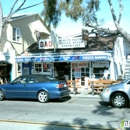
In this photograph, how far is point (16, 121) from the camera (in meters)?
8.06

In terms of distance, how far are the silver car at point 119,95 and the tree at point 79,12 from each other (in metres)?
7.99

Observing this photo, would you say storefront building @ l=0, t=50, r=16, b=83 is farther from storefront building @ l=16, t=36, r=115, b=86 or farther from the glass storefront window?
the glass storefront window

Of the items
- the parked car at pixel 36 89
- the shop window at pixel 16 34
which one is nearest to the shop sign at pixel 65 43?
the shop window at pixel 16 34

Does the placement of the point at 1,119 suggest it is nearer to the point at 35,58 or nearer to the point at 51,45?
the point at 35,58

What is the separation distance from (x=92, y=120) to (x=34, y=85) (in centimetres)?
572

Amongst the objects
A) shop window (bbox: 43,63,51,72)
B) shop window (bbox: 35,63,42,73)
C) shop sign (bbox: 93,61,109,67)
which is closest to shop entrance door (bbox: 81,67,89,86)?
shop sign (bbox: 93,61,109,67)

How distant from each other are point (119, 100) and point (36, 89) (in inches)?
179

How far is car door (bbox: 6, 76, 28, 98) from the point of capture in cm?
1350

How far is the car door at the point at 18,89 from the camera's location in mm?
13500

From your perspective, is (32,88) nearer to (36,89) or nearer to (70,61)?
(36,89)

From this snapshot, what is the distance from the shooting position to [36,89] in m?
13.2

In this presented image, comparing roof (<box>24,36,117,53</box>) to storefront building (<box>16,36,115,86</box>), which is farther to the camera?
roof (<box>24,36,117,53</box>)

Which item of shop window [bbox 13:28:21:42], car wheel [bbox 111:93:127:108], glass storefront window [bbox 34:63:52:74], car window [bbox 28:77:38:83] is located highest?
shop window [bbox 13:28:21:42]

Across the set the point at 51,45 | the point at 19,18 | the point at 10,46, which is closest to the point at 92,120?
the point at 51,45
